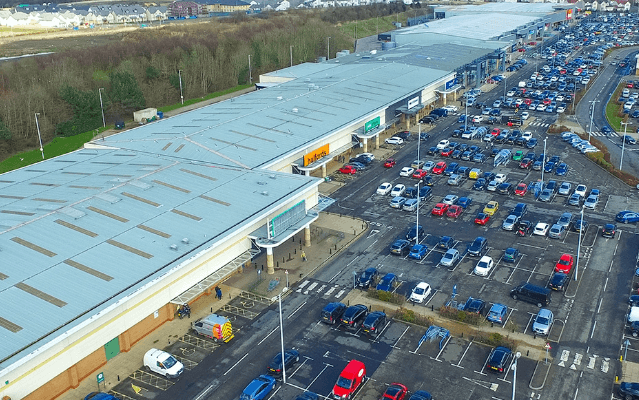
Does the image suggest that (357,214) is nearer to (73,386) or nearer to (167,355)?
(167,355)

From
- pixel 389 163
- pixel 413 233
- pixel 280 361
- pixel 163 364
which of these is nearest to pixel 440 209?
pixel 413 233

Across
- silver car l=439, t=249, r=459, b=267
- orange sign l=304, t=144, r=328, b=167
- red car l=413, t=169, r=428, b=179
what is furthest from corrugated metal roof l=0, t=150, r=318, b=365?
red car l=413, t=169, r=428, b=179

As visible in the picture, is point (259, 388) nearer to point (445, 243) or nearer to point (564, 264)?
point (445, 243)

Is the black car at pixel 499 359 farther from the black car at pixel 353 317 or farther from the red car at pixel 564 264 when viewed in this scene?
the red car at pixel 564 264

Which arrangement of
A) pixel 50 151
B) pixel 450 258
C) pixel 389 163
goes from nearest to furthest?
pixel 450 258 < pixel 389 163 < pixel 50 151

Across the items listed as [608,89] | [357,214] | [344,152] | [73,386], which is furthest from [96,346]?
[608,89]

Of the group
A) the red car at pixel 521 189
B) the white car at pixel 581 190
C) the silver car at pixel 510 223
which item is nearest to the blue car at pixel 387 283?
the silver car at pixel 510 223
